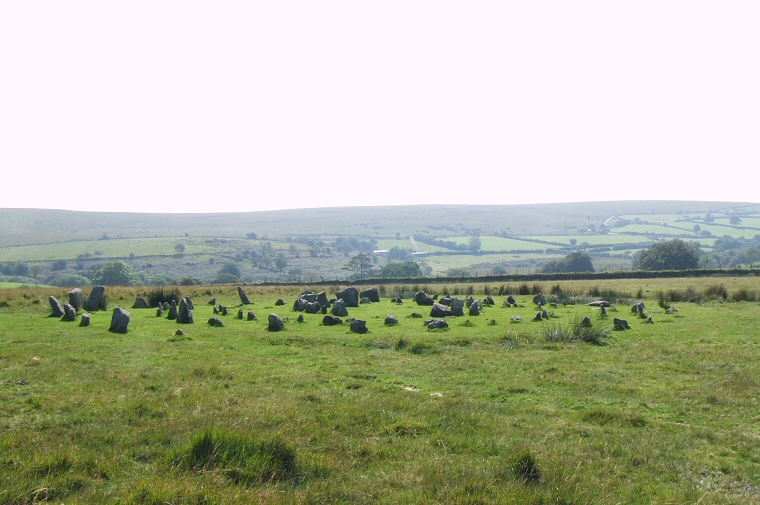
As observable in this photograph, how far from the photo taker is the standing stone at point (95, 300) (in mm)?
29281

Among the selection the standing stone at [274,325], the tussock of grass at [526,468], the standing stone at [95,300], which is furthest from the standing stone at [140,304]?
the tussock of grass at [526,468]

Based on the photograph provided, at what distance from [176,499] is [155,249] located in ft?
513

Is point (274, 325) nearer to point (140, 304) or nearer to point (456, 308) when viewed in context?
point (456, 308)

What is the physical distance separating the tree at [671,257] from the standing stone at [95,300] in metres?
79.3

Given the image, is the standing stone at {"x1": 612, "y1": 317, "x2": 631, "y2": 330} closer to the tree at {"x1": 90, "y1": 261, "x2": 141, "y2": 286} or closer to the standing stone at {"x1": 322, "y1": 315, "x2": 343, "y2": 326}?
the standing stone at {"x1": 322, "y1": 315, "x2": 343, "y2": 326}

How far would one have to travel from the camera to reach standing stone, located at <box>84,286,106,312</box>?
2928cm

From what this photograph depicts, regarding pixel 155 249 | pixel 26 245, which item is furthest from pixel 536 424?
pixel 26 245

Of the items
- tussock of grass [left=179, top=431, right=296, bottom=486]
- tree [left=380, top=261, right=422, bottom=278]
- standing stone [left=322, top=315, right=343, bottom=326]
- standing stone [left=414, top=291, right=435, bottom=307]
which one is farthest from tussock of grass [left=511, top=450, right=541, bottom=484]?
tree [left=380, top=261, right=422, bottom=278]

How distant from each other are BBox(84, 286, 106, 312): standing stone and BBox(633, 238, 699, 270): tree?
7926 cm

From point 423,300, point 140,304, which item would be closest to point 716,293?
point 423,300

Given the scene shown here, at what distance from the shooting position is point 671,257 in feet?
275

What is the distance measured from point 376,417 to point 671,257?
284 ft

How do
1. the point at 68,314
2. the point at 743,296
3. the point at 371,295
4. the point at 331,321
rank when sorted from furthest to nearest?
Answer: 1. the point at 371,295
2. the point at 743,296
3. the point at 331,321
4. the point at 68,314

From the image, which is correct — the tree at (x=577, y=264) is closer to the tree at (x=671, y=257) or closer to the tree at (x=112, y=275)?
the tree at (x=671, y=257)
